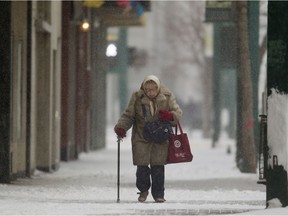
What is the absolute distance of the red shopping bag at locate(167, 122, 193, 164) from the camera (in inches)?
669

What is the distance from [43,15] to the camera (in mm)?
26328

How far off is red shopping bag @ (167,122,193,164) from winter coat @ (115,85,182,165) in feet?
0.34

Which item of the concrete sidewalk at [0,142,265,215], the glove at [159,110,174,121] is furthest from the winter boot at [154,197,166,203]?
the glove at [159,110,174,121]

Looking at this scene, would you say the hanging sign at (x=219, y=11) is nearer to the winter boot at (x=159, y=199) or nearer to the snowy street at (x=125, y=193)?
the snowy street at (x=125, y=193)

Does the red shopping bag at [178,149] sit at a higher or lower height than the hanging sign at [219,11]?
lower

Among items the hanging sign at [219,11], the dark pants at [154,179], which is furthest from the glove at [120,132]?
the hanging sign at [219,11]

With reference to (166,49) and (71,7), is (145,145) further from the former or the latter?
(166,49)

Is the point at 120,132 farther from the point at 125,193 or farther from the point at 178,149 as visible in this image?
the point at 125,193

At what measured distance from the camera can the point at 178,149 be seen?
17.1 metres

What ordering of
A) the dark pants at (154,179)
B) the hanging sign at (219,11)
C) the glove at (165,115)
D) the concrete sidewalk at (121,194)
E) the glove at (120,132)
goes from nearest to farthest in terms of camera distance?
the concrete sidewalk at (121,194) < the glove at (165,115) < the glove at (120,132) < the dark pants at (154,179) < the hanging sign at (219,11)

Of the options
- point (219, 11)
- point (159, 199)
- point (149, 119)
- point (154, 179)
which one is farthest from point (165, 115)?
point (219, 11)

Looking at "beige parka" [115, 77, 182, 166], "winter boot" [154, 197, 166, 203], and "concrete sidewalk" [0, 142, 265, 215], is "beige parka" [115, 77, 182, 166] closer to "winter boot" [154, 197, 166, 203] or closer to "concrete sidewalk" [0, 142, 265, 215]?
"winter boot" [154, 197, 166, 203]

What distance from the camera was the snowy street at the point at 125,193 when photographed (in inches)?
607

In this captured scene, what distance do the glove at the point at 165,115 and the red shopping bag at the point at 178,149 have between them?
0.24 metres
